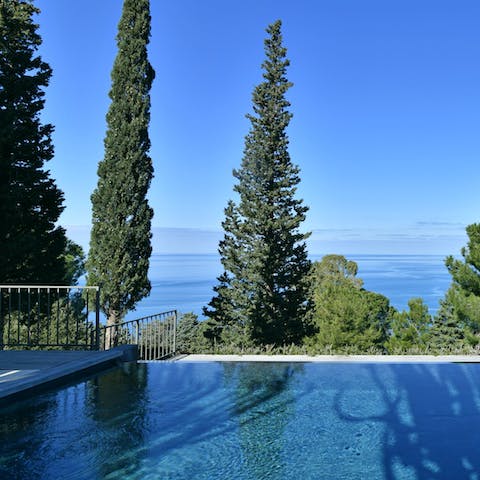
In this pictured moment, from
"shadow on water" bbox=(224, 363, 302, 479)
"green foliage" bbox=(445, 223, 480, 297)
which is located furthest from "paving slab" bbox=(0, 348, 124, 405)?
"green foliage" bbox=(445, 223, 480, 297)

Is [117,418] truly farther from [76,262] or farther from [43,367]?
[76,262]

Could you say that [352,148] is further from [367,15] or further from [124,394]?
[124,394]

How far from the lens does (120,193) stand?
14117 millimetres

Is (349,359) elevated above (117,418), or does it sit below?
above

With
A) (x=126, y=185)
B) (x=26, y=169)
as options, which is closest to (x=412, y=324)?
(x=126, y=185)

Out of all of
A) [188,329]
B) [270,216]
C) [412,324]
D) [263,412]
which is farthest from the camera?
[188,329]

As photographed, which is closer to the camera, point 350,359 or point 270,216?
point 350,359

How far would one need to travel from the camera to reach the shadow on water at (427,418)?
3.14 meters

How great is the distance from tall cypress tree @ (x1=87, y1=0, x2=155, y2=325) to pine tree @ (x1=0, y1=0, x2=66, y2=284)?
1.26 metres

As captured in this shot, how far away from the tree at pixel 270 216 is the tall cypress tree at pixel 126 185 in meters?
5.60

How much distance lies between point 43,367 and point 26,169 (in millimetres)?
10064

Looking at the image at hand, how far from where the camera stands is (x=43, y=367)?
4992 mm

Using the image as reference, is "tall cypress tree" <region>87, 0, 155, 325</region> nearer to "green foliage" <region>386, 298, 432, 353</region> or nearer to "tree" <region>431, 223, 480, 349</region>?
"tree" <region>431, 223, 480, 349</region>

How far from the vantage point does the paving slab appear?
436 cm
